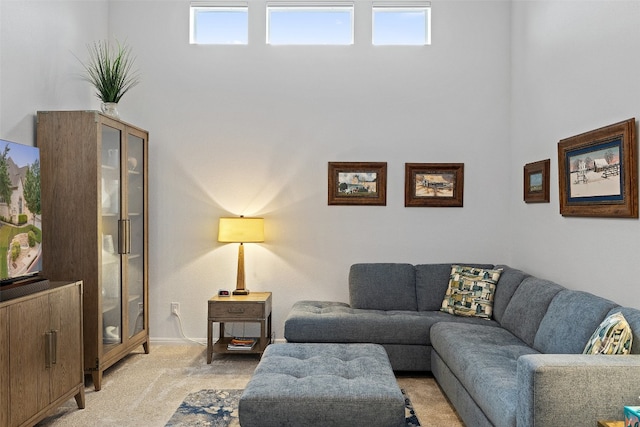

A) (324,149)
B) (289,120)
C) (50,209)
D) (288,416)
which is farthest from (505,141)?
(50,209)

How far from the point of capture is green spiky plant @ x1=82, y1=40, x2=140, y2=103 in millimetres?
4309

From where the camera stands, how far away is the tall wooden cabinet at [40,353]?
2732 millimetres

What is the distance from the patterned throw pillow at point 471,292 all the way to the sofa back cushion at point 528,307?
1.07 feet

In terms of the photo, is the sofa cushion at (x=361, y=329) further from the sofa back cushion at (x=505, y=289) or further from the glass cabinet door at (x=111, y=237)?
the glass cabinet door at (x=111, y=237)

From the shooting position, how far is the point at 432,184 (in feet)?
16.5

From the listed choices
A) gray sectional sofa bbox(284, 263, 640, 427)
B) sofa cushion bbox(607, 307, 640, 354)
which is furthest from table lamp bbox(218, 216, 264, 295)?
sofa cushion bbox(607, 307, 640, 354)

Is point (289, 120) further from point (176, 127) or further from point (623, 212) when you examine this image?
point (623, 212)

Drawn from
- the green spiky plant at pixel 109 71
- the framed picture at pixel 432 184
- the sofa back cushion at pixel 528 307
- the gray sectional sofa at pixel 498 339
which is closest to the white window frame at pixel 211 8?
the green spiky plant at pixel 109 71

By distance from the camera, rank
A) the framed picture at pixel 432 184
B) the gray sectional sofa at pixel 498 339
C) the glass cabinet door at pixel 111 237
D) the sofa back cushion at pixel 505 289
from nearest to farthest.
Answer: the gray sectional sofa at pixel 498 339
the glass cabinet door at pixel 111 237
the sofa back cushion at pixel 505 289
the framed picture at pixel 432 184

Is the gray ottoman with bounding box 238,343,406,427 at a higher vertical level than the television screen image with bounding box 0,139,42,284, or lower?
lower

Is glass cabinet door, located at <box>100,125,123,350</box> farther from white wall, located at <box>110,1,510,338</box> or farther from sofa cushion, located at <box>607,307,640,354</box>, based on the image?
sofa cushion, located at <box>607,307,640,354</box>

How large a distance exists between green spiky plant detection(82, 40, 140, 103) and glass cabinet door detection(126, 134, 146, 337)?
39 centimetres

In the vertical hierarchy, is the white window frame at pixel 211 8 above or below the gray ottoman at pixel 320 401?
above

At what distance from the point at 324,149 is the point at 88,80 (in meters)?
2.16
